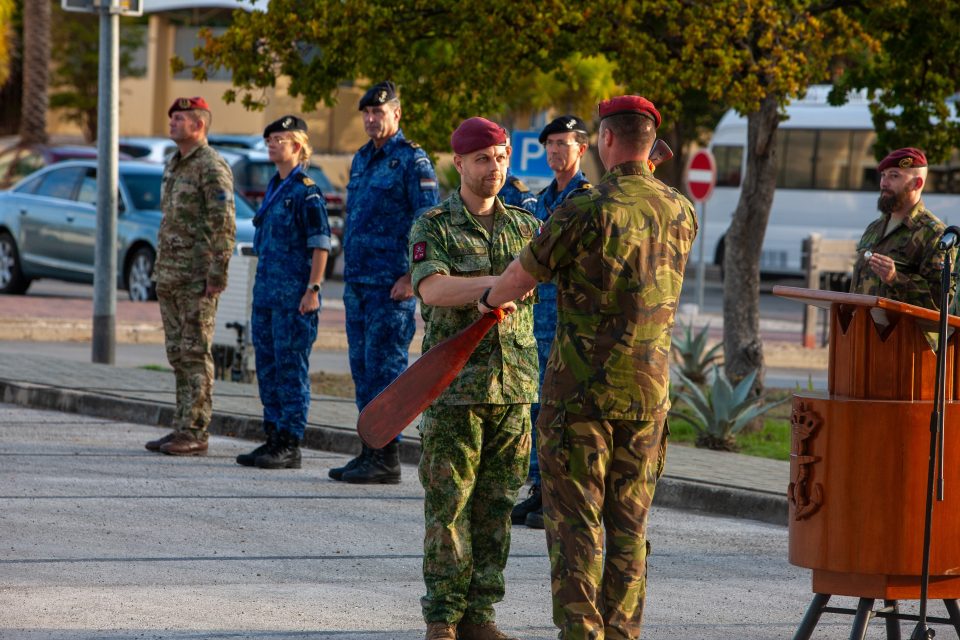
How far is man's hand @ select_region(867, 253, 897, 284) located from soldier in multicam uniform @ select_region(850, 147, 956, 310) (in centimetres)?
8

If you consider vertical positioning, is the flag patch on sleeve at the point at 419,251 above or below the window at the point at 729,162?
below

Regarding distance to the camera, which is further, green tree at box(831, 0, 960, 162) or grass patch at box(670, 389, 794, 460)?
green tree at box(831, 0, 960, 162)

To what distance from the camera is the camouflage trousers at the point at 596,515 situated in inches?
204

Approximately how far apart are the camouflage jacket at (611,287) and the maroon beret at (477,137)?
2.44 ft

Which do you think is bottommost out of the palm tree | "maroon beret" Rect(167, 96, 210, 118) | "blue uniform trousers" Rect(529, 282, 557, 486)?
"blue uniform trousers" Rect(529, 282, 557, 486)

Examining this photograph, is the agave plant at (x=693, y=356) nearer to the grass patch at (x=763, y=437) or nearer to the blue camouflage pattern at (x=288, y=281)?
the grass patch at (x=763, y=437)

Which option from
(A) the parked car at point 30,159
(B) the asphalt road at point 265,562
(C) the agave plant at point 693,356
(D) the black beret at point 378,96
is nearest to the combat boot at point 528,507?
(B) the asphalt road at point 265,562

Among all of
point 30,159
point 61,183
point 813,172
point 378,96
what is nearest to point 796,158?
point 813,172

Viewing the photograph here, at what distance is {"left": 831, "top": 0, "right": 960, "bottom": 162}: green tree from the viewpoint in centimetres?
1294

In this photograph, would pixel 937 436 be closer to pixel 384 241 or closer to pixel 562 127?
pixel 562 127

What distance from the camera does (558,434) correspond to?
5.25 metres

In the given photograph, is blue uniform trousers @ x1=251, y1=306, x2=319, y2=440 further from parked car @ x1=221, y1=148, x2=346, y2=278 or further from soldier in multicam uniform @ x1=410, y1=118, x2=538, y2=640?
parked car @ x1=221, y1=148, x2=346, y2=278

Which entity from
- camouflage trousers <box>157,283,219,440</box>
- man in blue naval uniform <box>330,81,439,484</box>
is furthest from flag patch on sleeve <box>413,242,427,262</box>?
camouflage trousers <box>157,283,219,440</box>

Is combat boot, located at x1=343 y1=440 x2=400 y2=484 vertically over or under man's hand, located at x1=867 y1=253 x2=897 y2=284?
under
